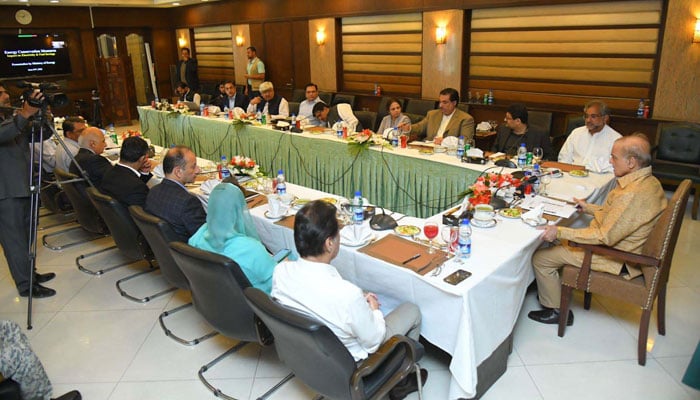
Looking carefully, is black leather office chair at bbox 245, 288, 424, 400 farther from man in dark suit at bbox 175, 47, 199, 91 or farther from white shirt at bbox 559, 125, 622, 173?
man in dark suit at bbox 175, 47, 199, 91

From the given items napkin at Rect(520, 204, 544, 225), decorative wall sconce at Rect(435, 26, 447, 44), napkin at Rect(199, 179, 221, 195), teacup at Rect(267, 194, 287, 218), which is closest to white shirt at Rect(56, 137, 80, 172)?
napkin at Rect(199, 179, 221, 195)

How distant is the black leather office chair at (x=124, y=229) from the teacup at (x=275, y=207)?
3.09 ft

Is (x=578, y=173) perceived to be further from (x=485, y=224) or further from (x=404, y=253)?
(x=404, y=253)

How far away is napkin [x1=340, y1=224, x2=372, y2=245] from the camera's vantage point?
2602 millimetres

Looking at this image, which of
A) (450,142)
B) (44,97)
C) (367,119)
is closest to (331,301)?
(44,97)

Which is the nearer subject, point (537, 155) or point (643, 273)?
point (643, 273)

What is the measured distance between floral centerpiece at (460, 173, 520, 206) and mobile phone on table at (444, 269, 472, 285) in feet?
2.90

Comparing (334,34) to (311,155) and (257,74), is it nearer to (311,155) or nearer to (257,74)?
(257,74)

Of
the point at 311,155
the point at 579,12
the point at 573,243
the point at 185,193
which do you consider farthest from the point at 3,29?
the point at 573,243

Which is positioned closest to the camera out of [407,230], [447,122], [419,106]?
[407,230]

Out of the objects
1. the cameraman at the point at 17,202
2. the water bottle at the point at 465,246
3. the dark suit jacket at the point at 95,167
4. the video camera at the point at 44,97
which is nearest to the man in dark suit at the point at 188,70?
the dark suit jacket at the point at 95,167

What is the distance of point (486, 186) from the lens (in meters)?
3.26

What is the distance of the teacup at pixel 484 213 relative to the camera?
279 cm

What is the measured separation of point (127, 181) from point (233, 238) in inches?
53.6
